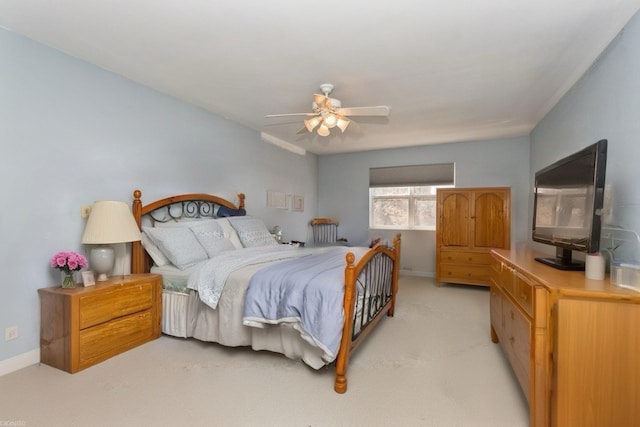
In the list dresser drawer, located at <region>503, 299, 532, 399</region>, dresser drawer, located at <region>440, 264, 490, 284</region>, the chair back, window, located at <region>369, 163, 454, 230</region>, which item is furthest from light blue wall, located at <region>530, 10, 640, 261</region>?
the chair back

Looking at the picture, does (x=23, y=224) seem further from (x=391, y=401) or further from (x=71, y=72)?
(x=391, y=401)

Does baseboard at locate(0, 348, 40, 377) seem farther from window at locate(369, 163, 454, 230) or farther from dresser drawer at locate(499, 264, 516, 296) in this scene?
window at locate(369, 163, 454, 230)

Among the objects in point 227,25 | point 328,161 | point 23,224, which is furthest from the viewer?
point 328,161

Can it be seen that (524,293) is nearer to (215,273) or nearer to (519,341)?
(519,341)

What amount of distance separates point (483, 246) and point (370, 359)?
10.3 ft

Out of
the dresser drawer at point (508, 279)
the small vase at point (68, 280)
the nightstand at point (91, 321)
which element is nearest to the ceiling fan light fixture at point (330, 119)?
the dresser drawer at point (508, 279)

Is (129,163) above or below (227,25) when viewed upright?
below

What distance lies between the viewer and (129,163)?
301cm

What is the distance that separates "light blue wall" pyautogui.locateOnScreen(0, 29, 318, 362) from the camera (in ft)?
7.36

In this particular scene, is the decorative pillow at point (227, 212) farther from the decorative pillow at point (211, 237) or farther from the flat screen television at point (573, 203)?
the flat screen television at point (573, 203)

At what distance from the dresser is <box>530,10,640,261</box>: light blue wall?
78 cm

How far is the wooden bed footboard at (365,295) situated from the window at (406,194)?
2357 mm

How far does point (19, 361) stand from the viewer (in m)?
2.28

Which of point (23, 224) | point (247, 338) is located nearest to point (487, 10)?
point (247, 338)
